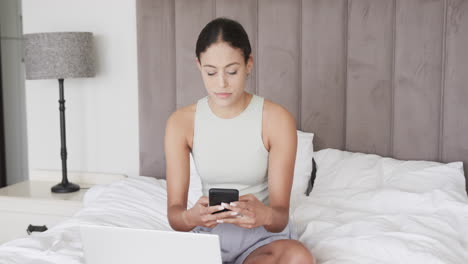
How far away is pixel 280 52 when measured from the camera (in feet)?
8.05

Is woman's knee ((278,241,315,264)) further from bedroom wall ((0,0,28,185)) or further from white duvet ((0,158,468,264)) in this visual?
bedroom wall ((0,0,28,185))

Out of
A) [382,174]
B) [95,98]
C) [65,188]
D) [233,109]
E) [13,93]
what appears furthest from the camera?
[13,93]

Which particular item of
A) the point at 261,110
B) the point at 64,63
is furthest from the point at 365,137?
the point at 64,63

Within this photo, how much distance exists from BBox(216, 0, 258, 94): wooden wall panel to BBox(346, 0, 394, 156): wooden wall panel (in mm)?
453

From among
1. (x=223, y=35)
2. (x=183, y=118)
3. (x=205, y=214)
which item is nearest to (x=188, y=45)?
(x=183, y=118)

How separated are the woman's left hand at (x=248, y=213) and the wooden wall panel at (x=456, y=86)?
128 centimetres

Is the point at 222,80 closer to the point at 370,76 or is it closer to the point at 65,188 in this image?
the point at 370,76

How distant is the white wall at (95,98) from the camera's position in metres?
2.76

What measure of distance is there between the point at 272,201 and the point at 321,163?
88 centimetres

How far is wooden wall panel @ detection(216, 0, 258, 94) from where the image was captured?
247 cm

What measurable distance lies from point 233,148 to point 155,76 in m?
1.27

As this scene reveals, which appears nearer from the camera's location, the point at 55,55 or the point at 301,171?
the point at 301,171

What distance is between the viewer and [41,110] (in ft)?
9.62

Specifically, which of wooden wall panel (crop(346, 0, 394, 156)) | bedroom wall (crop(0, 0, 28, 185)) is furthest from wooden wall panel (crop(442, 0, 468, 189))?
bedroom wall (crop(0, 0, 28, 185))
